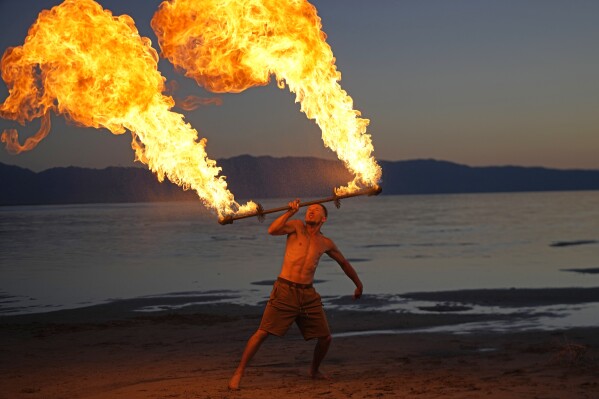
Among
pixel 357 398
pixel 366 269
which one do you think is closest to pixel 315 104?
pixel 357 398

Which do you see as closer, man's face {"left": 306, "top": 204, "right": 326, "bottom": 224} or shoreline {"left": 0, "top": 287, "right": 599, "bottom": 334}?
man's face {"left": 306, "top": 204, "right": 326, "bottom": 224}

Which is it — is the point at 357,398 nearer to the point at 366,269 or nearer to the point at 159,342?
the point at 159,342

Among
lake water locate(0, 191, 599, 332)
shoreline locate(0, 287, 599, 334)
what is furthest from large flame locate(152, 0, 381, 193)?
lake water locate(0, 191, 599, 332)

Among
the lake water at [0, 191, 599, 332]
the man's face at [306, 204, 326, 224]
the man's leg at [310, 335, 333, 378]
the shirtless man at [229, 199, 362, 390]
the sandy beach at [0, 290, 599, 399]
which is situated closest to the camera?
the sandy beach at [0, 290, 599, 399]

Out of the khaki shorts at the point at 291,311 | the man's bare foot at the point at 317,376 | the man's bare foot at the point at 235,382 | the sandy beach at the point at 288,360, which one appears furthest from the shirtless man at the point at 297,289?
the sandy beach at the point at 288,360

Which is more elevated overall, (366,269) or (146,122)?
(146,122)

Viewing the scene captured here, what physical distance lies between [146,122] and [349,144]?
2587 millimetres

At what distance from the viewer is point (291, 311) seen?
8867mm

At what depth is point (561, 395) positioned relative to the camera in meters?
8.10

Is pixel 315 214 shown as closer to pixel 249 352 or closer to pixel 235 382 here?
pixel 249 352

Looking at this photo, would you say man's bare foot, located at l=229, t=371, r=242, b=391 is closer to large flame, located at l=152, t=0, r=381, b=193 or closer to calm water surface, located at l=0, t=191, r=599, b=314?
large flame, located at l=152, t=0, r=381, b=193

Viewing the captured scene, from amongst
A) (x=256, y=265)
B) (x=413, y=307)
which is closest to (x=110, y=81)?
(x=413, y=307)

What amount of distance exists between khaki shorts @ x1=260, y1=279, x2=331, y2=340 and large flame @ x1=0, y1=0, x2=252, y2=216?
1.93m

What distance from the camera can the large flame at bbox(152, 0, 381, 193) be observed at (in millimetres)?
10406
